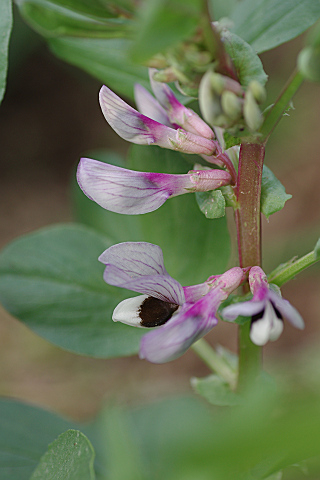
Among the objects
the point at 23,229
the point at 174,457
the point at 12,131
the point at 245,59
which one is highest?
the point at 245,59

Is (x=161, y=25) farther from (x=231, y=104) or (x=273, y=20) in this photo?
(x=273, y=20)

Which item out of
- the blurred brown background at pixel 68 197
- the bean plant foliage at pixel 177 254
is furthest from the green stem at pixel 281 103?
the blurred brown background at pixel 68 197

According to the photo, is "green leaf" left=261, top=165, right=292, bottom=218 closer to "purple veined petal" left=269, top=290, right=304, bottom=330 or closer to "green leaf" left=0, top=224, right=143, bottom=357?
"purple veined petal" left=269, top=290, right=304, bottom=330

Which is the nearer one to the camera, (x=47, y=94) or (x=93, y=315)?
(x=93, y=315)

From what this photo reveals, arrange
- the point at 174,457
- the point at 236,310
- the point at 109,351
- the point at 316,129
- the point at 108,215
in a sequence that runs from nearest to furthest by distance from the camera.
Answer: the point at 174,457
the point at 236,310
the point at 109,351
the point at 108,215
the point at 316,129

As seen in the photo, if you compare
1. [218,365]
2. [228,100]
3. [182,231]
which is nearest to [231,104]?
[228,100]

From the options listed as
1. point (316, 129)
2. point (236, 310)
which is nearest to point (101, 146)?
point (316, 129)

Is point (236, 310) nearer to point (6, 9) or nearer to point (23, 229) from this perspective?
point (6, 9)
